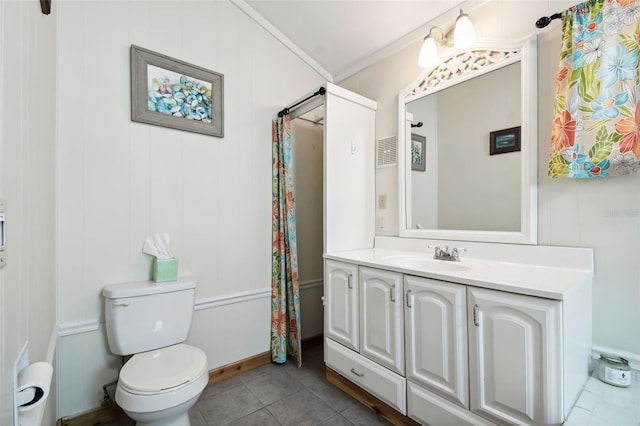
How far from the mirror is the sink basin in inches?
8.6

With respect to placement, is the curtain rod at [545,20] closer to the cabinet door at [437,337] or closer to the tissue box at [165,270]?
the cabinet door at [437,337]

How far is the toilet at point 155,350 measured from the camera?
50.3 inches

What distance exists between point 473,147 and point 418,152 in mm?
386

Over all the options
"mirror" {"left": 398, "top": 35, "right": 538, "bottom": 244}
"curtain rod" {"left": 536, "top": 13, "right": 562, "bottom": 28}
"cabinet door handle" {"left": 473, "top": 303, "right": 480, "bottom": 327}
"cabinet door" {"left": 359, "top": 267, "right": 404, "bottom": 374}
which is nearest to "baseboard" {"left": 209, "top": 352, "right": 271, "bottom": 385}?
"cabinet door" {"left": 359, "top": 267, "right": 404, "bottom": 374}

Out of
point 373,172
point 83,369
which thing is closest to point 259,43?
point 373,172

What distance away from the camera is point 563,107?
138 centimetres

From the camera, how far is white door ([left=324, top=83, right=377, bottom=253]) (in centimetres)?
206

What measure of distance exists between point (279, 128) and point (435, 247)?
58.5 inches

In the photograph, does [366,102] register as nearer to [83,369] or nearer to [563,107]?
[563,107]

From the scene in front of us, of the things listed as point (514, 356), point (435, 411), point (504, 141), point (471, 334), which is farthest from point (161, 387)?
point (504, 141)

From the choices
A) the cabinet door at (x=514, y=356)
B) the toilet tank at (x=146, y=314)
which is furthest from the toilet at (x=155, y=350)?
the cabinet door at (x=514, y=356)

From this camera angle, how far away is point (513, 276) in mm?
1268

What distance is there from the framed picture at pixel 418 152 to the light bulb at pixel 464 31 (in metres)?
0.61

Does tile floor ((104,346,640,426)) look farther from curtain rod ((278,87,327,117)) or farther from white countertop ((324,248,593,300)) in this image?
curtain rod ((278,87,327,117))
